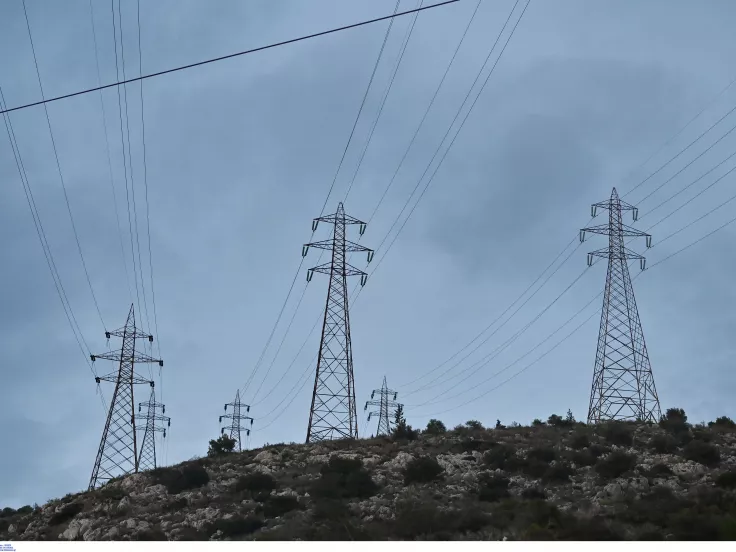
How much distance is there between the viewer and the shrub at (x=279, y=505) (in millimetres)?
32281

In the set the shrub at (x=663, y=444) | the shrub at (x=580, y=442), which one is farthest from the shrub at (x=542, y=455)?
the shrub at (x=663, y=444)

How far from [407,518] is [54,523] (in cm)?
2118

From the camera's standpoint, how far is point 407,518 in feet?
89.1

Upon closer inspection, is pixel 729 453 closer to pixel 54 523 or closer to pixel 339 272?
pixel 339 272

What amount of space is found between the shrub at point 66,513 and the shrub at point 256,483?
8491 millimetres

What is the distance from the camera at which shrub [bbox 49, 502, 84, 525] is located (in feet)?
128

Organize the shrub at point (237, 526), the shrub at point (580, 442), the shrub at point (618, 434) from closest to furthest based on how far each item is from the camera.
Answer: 1. the shrub at point (237, 526)
2. the shrub at point (580, 442)
3. the shrub at point (618, 434)

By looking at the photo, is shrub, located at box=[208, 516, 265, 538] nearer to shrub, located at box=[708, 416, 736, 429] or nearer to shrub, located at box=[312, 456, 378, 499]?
shrub, located at box=[312, 456, 378, 499]


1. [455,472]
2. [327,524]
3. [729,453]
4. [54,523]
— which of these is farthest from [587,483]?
[54,523]

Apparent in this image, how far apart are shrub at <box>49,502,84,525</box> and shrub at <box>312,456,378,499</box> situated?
12.7m

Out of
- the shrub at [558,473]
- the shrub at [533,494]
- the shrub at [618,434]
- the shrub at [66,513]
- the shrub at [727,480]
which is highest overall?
the shrub at [618,434]

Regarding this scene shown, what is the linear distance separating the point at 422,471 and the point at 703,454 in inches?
553

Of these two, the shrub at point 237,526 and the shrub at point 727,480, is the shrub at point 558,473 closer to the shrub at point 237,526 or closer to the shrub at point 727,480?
the shrub at point 727,480

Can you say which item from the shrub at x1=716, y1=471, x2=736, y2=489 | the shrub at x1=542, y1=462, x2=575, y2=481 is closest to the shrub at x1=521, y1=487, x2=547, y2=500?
the shrub at x1=542, y1=462, x2=575, y2=481
